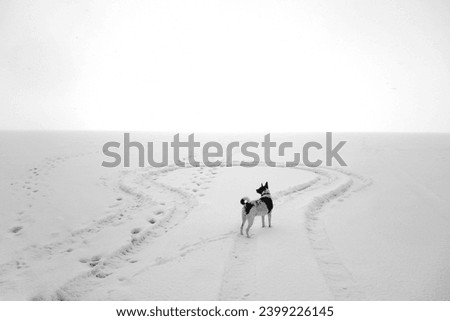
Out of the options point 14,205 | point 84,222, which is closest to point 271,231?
point 84,222

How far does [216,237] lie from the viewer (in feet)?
20.1

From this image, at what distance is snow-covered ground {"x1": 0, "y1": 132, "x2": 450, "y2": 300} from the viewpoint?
14.7 ft

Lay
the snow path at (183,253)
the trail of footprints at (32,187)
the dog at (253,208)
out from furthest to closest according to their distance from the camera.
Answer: the trail of footprints at (32,187) → the dog at (253,208) → the snow path at (183,253)

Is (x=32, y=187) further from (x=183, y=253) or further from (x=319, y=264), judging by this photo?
(x=319, y=264)

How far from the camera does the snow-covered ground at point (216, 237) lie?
4.47 meters

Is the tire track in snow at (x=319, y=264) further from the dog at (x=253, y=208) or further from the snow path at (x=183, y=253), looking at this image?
the dog at (x=253, y=208)

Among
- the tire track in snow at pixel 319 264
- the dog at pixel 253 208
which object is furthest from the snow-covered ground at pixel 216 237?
the dog at pixel 253 208

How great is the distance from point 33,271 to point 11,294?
2.21 feet

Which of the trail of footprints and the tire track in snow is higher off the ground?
the trail of footprints

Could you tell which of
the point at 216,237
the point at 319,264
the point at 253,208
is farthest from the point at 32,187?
the point at 319,264

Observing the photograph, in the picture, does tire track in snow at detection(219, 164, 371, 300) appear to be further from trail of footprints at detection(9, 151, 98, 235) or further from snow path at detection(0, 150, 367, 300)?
trail of footprints at detection(9, 151, 98, 235)

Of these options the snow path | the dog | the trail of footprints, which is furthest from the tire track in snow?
the trail of footprints
